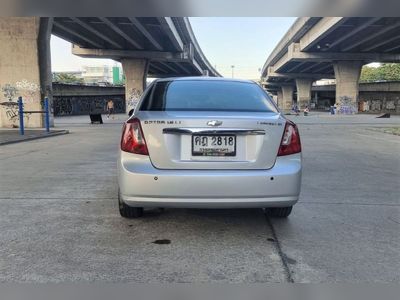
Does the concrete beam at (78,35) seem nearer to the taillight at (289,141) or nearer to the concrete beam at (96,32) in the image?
the concrete beam at (96,32)

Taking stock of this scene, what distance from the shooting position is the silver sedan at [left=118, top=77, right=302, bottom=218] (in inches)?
149

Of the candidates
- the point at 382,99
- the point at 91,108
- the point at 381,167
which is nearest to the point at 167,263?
the point at 381,167

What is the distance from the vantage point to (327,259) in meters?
3.61

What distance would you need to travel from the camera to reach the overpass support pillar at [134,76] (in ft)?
160

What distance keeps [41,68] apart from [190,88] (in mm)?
17850

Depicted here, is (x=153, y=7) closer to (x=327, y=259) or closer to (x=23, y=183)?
(x=23, y=183)

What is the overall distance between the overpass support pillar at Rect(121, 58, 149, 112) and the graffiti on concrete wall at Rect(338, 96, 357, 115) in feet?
77.6

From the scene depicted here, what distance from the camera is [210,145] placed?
386cm

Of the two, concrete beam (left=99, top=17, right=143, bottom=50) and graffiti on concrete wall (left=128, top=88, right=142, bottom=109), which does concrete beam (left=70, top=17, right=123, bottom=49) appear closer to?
concrete beam (left=99, top=17, right=143, bottom=50)

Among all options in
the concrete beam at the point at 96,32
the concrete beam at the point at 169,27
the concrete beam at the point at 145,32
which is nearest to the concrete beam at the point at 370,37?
the concrete beam at the point at 169,27

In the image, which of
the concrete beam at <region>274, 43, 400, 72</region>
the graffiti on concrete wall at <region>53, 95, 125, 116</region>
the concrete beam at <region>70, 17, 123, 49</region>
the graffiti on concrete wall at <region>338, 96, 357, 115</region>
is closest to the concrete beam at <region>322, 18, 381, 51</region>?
the concrete beam at <region>274, 43, 400, 72</region>

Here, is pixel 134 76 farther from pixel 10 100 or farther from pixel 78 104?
pixel 10 100

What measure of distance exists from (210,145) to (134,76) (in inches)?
1857

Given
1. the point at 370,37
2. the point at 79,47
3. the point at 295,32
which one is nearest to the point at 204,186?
the point at 370,37
